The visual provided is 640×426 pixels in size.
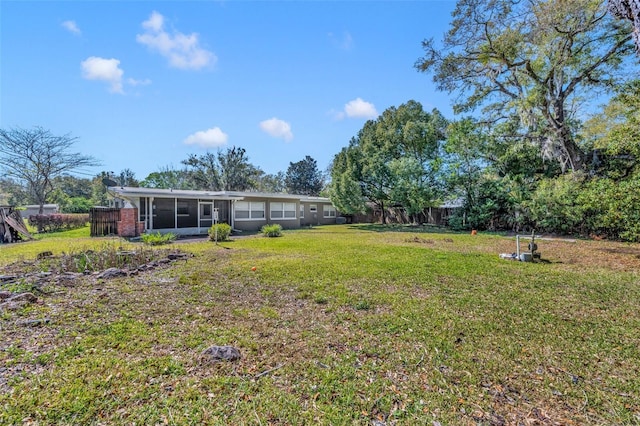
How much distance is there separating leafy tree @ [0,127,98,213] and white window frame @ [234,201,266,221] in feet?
50.3

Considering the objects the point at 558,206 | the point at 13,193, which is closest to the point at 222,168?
the point at 13,193

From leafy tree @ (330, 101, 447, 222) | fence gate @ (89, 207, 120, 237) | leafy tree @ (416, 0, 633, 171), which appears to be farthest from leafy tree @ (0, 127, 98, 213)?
leafy tree @ (416, 0, 633, 171)

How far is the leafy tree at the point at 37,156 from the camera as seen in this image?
20984 mm

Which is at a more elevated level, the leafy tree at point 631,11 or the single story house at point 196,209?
the leafy tree at point 631,11

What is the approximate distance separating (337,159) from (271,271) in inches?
703

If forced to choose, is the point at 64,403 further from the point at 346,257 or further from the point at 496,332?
the point at 346,257

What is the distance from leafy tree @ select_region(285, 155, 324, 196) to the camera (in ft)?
147

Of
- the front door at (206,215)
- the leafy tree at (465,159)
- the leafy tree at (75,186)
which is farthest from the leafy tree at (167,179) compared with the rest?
the leafy tree at (465,159)

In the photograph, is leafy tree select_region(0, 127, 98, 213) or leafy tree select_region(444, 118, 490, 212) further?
leafy tree select_region(0, 127, 98, 213)

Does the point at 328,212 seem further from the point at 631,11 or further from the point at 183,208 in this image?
the point at 631,11

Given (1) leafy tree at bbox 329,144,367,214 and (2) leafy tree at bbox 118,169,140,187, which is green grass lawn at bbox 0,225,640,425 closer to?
(1) leafy tree at bbox 329,144,367,214

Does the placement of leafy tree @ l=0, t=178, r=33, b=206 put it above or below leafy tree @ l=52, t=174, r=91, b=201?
below

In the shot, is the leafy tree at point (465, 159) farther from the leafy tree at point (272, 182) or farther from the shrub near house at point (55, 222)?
the leafy tree at point (272, 182)

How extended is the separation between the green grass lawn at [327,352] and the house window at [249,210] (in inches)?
471
